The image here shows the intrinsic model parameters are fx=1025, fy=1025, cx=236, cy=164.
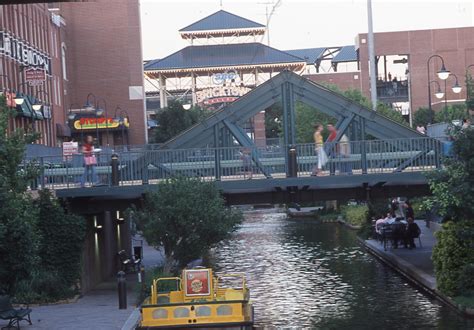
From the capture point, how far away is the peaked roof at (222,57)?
321 feet

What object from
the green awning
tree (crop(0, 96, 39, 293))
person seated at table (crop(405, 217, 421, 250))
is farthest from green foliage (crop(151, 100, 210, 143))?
tree (crop(0, 96, 39, 293))

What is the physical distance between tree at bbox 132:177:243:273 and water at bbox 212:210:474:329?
2.50 m

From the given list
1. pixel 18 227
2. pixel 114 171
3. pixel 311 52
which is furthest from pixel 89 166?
pixel 311 52

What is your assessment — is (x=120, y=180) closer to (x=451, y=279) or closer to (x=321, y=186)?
(x=321, y=186)

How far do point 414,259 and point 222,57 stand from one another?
62.7 meters

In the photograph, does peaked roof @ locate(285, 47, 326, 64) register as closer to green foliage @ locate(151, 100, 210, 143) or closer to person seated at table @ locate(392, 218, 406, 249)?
green foliage @ locate(151, 100, 210, 143)

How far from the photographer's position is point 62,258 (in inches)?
1229

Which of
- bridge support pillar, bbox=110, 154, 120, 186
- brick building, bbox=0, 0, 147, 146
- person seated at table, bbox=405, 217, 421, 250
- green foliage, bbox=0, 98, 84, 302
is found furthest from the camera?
brick building, bbox=0, 0, 147, 146

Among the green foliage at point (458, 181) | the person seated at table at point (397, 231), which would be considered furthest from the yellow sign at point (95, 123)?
the green foliage at point (458, 181)

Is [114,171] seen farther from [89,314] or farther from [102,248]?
[102,248]

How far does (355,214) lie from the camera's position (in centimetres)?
6512

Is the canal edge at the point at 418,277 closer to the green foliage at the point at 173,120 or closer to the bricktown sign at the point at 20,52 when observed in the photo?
the bricktown sign at the point at 20,52

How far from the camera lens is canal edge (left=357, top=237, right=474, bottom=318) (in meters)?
26.1

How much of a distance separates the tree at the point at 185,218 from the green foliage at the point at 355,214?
32.1 metres
